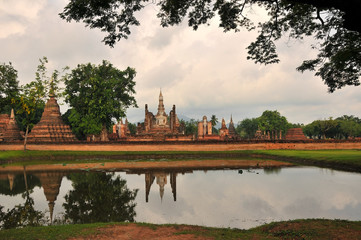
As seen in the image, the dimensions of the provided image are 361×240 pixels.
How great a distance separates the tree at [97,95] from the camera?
3988 cm

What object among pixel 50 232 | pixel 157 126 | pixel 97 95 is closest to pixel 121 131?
pixel 157 126

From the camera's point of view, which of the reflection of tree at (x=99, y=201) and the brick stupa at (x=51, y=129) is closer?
the reflection of tree at (x=99, y=201)

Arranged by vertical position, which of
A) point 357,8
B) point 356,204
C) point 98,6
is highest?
point 98,6

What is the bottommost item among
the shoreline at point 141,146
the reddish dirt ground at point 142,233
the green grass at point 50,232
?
the reddish dirt ground at point 142,233

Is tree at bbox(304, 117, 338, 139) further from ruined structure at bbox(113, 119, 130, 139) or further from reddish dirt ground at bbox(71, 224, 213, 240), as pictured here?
reddish dirt ground at bbox(71, 224, 213, 240)

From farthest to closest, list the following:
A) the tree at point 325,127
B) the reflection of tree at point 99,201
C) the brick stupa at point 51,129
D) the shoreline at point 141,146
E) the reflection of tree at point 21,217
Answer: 1. the tree at point 325,127
2. the brick stupa at point 51,129
3. the shoreline at point 141,146
4. the reflection of tree at point 99,201
5. the reflection of tree at point 21,217

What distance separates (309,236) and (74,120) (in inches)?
1618

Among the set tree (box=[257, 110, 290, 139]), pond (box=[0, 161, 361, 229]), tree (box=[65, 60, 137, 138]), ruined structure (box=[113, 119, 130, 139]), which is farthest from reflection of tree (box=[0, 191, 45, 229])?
tree (box=[257, 110, 290, 139])

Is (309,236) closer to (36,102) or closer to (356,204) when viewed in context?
(356,204)

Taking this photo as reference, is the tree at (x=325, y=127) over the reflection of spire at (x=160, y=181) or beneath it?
over

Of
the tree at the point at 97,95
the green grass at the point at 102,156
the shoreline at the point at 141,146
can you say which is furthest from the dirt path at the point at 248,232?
the tree at the point at 97,95

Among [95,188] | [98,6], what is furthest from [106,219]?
[98,6]

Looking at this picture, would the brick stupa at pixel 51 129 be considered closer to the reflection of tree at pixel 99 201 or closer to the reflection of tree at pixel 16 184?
the reflection of tree at pixel 16 184

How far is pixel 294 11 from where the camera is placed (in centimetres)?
1177
